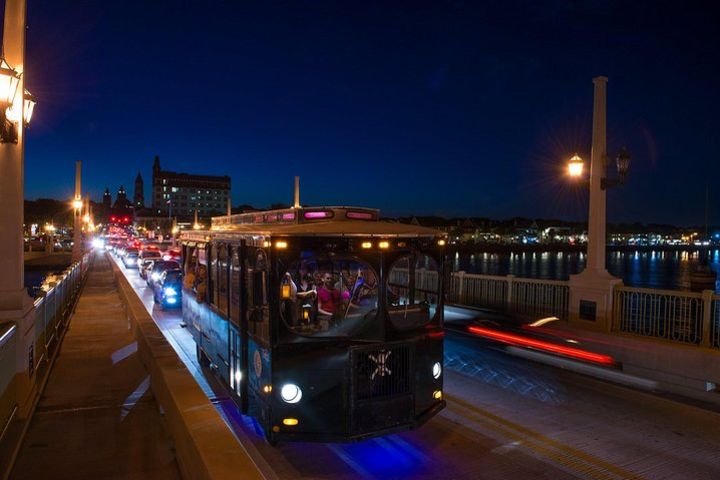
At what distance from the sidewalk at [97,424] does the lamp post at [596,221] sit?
370 inches

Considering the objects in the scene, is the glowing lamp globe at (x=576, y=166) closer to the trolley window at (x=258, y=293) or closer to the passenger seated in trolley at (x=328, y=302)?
the passenger seated in trolley at (x=328, y=302)

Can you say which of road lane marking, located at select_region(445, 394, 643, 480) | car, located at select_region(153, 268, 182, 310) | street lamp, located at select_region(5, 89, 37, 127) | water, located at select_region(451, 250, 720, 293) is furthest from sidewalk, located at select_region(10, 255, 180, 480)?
water, located at select_region(451, 250, 720, 293)

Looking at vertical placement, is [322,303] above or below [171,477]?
above

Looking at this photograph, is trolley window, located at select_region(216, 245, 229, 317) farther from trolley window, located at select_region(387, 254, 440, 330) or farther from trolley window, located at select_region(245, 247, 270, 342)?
trolley window, located at select_region(387, 254, 440, 330)

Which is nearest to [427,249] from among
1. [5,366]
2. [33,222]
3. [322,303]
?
[322,303]

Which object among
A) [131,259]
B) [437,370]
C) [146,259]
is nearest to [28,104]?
[437,370]

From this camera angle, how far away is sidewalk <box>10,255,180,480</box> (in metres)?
5.61

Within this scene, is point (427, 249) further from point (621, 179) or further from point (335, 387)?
point (621, 179)

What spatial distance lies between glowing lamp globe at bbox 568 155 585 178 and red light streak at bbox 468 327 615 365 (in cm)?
419

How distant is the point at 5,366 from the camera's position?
19.0 ft

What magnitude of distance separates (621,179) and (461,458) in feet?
28.5

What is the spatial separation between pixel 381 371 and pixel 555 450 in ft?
7.38

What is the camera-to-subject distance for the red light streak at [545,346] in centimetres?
973

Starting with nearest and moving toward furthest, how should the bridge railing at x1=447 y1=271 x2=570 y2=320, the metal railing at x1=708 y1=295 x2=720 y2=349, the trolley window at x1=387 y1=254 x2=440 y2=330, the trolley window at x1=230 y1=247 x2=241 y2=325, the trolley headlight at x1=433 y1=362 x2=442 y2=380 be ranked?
the trolley window at x1=387 y1=254 x2=440 y2=330, the trolley headlight at x1=433 y1=362 x2=442 y2=380, the trolley window at x1=230 y1=247 x2=241 y2=325, the metal railing at x1=708 y1=295 x2=720 y2=349, the bridge railing at x1=447 y1=271 x2=570 y2=320
